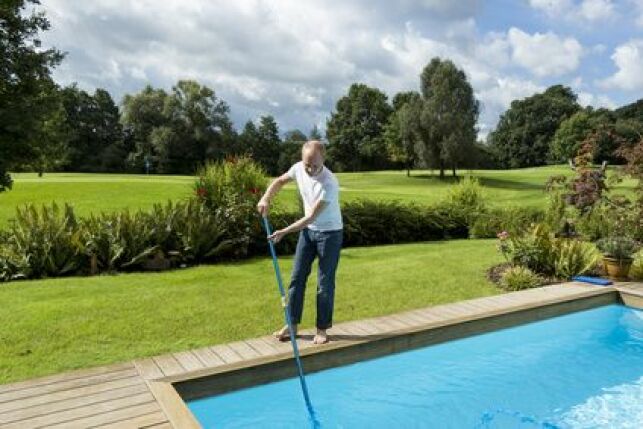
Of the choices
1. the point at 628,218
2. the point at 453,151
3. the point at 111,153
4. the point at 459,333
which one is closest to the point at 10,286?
the point at 459,333

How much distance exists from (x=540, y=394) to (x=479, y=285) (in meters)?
2.87

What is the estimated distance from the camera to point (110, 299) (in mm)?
6418

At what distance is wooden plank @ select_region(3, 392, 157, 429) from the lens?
336cm

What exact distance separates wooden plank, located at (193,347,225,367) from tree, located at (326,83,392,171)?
47.2m

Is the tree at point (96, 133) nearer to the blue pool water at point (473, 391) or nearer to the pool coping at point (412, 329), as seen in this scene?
the pool coping at point (412, 329)

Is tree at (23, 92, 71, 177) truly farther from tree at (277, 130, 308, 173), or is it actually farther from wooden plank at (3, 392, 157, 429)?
tree at (277, 130, 308, 173)

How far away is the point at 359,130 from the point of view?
53.9 m

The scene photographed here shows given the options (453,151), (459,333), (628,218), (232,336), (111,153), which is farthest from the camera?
(111,153)

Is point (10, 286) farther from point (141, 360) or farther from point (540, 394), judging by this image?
point (540, 394)

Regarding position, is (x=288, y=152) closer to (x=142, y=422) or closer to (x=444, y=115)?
(x=444, y=115)

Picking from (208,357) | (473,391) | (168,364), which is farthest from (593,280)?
(168,364)

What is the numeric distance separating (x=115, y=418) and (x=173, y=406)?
1.20 feet

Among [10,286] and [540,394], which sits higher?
[10,286]

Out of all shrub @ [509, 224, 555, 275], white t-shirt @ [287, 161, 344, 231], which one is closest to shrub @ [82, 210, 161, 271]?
white t-shirt @ [287, 161, 344, 231]
